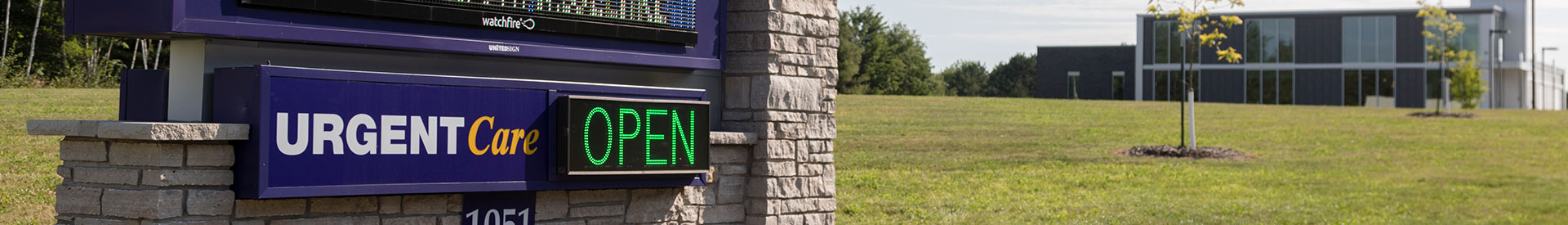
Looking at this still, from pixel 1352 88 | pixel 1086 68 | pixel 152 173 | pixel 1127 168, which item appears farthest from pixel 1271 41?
pixel 152 173

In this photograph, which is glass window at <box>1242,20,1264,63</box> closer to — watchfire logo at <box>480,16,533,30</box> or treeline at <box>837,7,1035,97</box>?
treeline at <box>837,7,1035,97</box>

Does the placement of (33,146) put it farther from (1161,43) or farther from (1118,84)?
(1118,84)

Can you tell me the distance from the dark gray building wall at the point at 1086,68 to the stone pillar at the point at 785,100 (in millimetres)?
43677

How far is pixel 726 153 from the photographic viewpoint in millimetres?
8820

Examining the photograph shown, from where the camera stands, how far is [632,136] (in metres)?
7.91

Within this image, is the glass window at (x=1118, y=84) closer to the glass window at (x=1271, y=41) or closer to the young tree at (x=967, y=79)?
the glass window at (x=1271, y=41)

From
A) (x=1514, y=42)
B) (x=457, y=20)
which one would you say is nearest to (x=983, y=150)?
(x=457, y=20)

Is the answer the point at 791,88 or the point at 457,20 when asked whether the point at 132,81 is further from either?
the point at 791,88

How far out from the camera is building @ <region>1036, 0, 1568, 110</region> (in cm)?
4675

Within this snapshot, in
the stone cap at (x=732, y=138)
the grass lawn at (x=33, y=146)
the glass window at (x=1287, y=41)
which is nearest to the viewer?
the stone cap at (x=732, y=138)

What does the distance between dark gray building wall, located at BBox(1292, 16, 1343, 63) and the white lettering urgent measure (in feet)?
146

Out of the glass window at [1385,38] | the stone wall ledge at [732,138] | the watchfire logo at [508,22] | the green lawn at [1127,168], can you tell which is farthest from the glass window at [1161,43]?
the watchfire logo at [508,22]

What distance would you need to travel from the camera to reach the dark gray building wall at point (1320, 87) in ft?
156

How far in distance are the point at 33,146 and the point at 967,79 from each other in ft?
238
